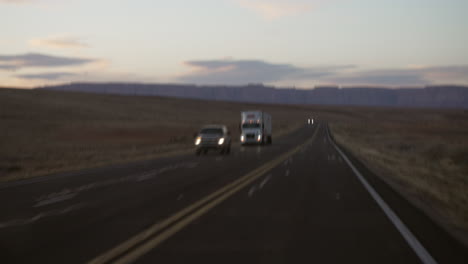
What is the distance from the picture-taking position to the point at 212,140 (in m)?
33.0

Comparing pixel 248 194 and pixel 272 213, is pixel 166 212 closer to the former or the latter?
pixel 272 213

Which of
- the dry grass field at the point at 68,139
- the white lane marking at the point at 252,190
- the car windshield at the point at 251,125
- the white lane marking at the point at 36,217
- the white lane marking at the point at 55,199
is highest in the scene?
the white lane marking at the point at 36,217

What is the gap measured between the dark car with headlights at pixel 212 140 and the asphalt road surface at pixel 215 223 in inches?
588

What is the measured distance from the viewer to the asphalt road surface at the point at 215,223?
7.44 metres

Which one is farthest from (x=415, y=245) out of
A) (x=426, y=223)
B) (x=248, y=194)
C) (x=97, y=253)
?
(x=248, y=194)

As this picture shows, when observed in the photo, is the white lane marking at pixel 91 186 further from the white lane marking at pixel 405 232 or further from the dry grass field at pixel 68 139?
the white lane marking at pixel 405 232

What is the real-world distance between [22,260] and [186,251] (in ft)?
7.34

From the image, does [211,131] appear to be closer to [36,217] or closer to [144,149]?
[144,149]

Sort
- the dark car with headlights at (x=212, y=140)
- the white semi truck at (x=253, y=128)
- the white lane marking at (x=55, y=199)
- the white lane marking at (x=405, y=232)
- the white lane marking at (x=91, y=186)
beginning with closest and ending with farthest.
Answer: the white lane marking at (x=405, y=232)
the white lane marking at (x=55, y=199)
the white lane marking at (x=91, y=186)
the dark car with headlights at (x=212, y=140)
the white semi truck at (x=253, y=128)

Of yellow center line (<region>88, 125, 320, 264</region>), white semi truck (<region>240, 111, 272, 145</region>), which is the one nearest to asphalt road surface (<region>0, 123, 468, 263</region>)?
yellow center line (<region>88, 125, 320, 264</region>)

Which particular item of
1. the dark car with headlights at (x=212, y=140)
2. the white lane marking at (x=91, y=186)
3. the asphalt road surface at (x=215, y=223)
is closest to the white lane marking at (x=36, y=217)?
the asphalt road surface at (x=215, y=223)

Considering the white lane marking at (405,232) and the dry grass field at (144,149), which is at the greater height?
the white lane marking at (405,232)

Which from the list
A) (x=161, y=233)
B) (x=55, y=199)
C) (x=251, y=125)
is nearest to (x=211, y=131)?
(x=251, y=125)

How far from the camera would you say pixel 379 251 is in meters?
7.65
